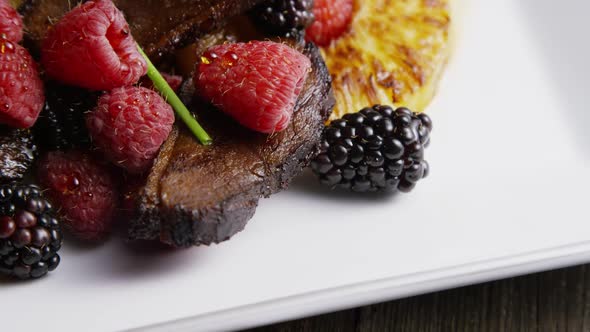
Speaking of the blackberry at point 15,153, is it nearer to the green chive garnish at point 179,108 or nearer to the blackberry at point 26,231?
the blackberry at point 26,231

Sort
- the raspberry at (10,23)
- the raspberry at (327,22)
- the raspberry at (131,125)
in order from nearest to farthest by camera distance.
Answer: the raspberry at (131,125), the raspberry at (10,23), the raspberry at (327,22)

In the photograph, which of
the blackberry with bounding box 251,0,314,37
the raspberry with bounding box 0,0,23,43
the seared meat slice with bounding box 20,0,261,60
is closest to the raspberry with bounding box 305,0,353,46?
the blackberry with bounding box 251,0,314,37

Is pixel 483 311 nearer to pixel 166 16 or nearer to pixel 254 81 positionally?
pixel 254 81

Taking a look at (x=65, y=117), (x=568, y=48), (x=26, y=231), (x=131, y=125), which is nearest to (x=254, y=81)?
(x=131, y=125)

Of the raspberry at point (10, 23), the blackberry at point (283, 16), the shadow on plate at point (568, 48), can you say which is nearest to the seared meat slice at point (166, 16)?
the blackberry at point (283, 16)

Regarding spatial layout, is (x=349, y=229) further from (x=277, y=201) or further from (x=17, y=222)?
(x=17, y=222)

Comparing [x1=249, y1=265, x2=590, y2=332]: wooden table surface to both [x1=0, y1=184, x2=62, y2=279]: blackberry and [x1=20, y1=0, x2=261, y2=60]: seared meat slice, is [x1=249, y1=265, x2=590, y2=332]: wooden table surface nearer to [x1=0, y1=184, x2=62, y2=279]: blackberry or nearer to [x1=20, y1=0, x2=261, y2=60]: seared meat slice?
[x1=0, y1=184, x2=62, y2=279]: blackberry
